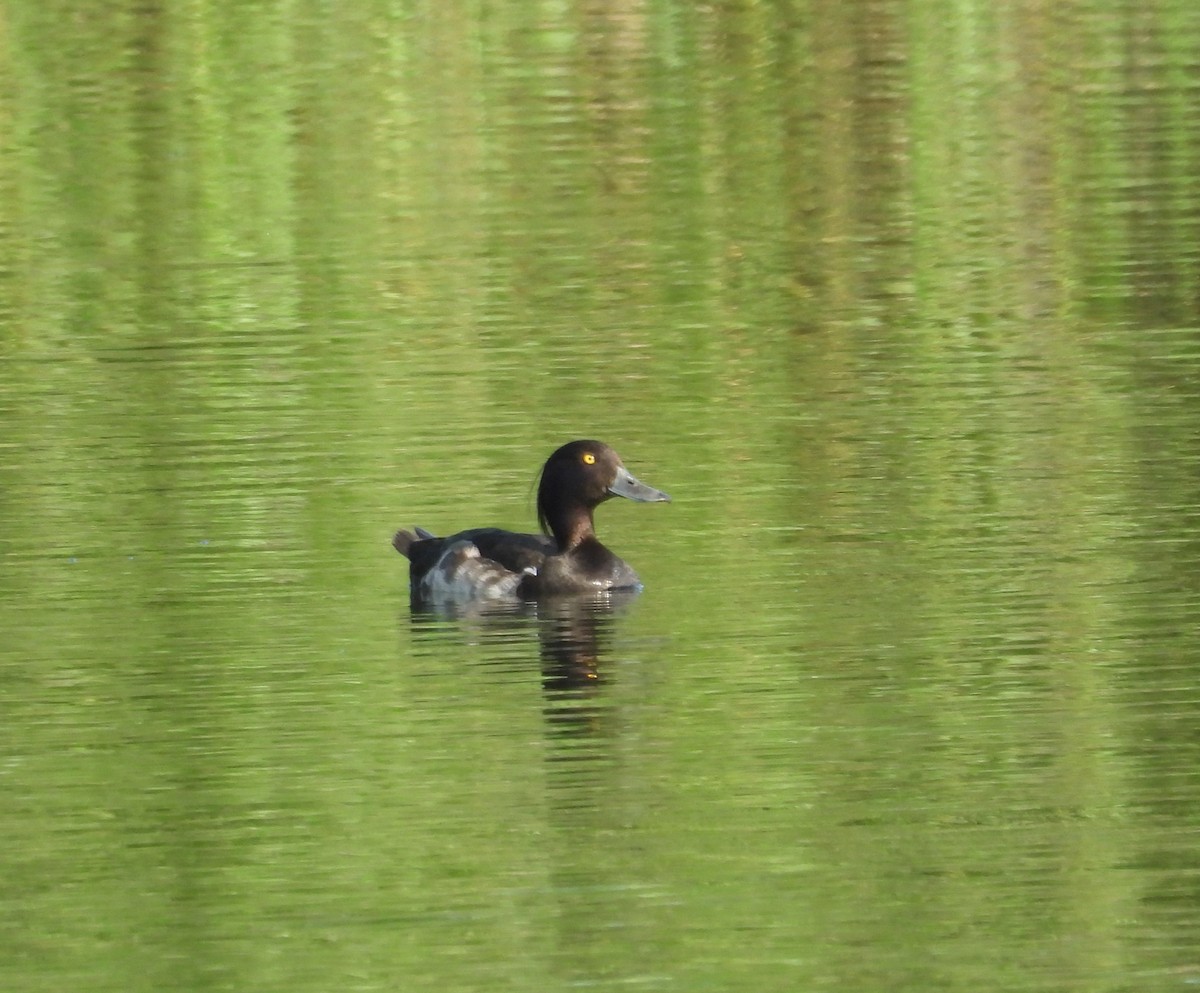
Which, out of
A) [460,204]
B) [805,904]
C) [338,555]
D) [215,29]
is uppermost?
[215,29]

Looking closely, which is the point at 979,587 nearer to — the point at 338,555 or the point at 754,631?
the point at 754,631

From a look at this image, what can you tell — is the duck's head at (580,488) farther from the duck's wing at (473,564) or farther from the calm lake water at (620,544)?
the calm lake water at (620,544)

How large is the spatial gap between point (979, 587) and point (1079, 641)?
990 mm

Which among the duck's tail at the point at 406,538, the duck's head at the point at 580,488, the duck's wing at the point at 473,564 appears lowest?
the duck's wing at the point at 473,564

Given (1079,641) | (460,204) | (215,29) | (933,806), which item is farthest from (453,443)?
(215,29)

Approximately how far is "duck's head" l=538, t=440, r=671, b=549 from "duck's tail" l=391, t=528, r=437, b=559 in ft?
1.87

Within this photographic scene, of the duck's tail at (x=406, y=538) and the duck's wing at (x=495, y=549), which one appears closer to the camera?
the duck's wing at (x=495, y=549)

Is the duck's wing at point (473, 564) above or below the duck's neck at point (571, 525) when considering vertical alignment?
below

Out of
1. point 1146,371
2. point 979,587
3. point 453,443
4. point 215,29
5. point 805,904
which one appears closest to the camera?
point 805,904

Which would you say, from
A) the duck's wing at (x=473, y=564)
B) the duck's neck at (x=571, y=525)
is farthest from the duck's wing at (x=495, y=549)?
the duck's neck at (x=571, y=525)

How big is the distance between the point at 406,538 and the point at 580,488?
87cm

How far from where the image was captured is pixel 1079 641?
39.5ft

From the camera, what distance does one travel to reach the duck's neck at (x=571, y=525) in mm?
13977

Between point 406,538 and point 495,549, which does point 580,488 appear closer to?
point 495,549
